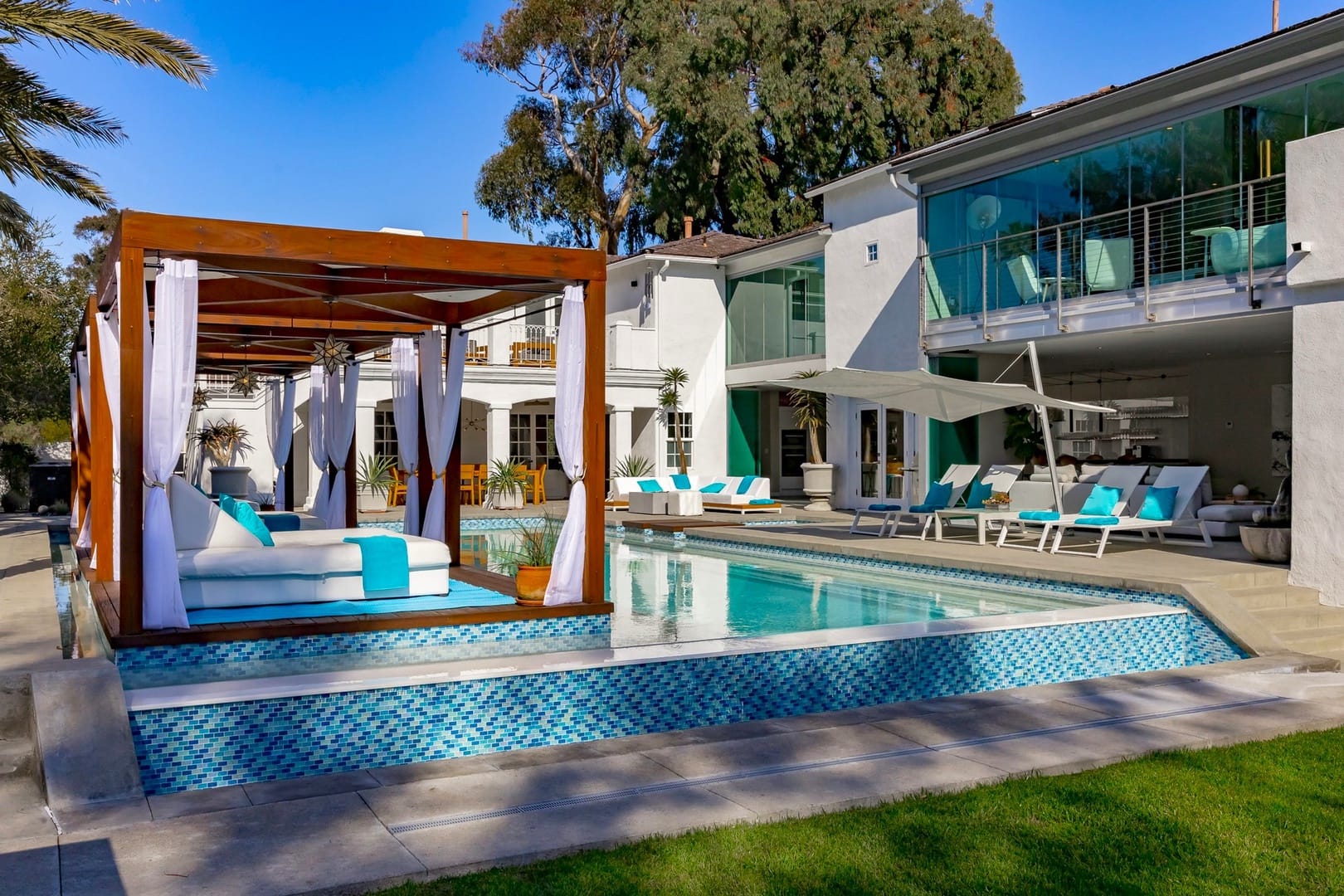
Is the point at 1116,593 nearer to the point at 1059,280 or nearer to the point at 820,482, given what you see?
the point at 1059,280

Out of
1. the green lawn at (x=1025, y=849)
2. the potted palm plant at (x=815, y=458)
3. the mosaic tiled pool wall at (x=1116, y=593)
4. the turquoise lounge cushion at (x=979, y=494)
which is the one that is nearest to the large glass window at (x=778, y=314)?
the potted palm plant at (x=815, y=458)

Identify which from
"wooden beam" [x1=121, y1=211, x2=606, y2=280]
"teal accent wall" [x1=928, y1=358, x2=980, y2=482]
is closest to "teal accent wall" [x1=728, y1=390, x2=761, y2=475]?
"teal accent wall" [x1=928, y1=358, x2=980, y2=482]

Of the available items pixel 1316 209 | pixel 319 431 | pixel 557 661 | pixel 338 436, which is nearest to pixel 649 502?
pixel 319 431

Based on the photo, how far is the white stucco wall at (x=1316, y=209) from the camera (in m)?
9.45

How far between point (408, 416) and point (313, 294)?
7.81 ft

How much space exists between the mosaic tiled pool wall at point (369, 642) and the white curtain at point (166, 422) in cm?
22

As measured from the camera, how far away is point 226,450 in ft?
72.7

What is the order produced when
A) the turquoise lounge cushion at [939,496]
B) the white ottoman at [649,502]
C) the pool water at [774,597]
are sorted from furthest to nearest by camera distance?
the white ottoman at [649,502] < the turquoise lounge cushion at [939,496] < the pool water at [774,597]

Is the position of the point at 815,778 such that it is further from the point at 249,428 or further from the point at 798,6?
the point at 798,6

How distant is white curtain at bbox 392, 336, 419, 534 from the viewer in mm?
11586

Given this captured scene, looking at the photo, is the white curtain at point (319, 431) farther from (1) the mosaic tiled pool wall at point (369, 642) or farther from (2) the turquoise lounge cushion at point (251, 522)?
(1) the mosaic tiled pool wall at point (369, 642)

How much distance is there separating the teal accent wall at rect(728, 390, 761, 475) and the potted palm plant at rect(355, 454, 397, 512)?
7246 mm

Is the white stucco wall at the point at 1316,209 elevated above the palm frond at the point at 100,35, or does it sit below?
below

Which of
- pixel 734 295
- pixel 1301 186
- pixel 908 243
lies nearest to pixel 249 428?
pixel 734 295
